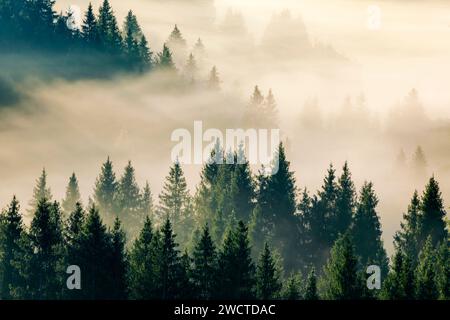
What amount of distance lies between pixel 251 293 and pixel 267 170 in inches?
2503

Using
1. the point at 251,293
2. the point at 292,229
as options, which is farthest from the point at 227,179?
the point at 251,293

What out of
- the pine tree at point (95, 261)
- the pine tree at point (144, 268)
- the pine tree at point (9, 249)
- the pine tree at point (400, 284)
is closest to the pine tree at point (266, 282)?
the pine tree at point (144, 268)

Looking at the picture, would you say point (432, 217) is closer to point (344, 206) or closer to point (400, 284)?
point (344, 206)

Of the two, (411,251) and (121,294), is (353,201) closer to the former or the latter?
(411,251)

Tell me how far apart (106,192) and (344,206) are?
166 ft

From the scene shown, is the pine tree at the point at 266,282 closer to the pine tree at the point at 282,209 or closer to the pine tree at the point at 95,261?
the pine tree at the point at 95,261

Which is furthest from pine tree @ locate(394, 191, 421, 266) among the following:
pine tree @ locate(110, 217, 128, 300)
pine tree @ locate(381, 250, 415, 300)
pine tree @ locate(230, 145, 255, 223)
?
pine tree @ locate(110, 217, 128, 300)

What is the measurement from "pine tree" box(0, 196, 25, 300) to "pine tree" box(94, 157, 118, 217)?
63356 mm

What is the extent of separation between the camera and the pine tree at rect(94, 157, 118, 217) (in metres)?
178

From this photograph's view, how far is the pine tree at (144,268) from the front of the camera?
298ft

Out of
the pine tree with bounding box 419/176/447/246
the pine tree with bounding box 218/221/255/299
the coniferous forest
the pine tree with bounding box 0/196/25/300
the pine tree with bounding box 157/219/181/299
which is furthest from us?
A: the pine tree with bounding box 419/176/447/246

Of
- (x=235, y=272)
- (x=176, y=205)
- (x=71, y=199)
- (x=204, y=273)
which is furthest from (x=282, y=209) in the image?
(x=204, y=273)

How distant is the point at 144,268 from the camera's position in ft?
301

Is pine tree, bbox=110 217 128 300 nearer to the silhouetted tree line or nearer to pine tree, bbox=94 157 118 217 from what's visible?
the silhouetted tree line
